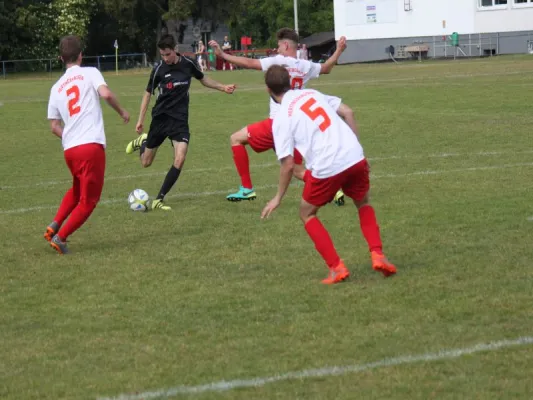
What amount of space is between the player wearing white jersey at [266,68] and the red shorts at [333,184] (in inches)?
84.4

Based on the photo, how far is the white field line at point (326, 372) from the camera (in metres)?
5.18

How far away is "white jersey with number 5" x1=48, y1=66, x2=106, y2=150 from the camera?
29.8ft

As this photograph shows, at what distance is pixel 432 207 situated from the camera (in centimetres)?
1046

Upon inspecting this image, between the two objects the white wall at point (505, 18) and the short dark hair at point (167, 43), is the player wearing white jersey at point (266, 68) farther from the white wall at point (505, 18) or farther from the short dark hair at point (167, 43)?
the white wall at point (505, 18)

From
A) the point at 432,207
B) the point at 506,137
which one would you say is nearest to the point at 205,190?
the point at 432,207

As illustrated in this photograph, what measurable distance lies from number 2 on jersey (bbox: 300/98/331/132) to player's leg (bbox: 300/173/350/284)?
1.22ft

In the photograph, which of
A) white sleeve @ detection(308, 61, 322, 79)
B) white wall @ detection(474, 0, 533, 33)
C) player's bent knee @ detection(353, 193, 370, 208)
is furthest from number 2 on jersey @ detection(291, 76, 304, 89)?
white wall @ detection(474, 0, 533, 33)

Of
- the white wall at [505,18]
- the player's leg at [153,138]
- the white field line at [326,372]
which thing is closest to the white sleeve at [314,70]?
the player's leg at [153,138]

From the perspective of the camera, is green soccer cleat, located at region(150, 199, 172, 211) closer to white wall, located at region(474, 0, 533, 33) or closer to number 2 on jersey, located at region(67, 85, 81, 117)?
number 2 on jersey, located at region(67, 85, 81, 117)

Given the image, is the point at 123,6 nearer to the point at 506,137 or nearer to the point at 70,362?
the point at 506,137

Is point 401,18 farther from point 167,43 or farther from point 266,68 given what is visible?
point 266,68

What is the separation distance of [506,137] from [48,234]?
9267mm

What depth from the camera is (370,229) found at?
7590mm

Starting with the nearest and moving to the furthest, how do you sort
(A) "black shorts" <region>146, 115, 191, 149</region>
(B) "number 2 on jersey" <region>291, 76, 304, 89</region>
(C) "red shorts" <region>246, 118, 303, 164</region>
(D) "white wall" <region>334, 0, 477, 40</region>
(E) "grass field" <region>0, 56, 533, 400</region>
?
1. (E) "grass field" <region>0, 56, 533, 400</region>
2. (B) "number 2 on jersey" <region>291, 76, 304, 89</region>
3. (C) "red shorts" <region>246, 118, 303, 164</region>
4. (A) "black shorts" <region>146, 115, 191, 149</region>
5. (D) "white wall" <region>334, 0, 477, 40</region>
